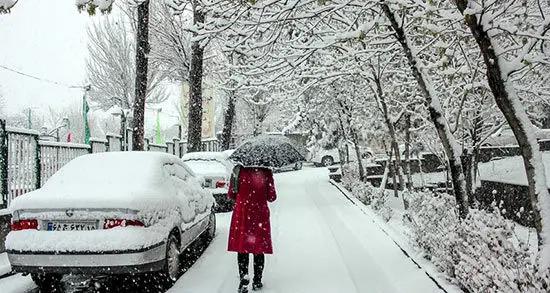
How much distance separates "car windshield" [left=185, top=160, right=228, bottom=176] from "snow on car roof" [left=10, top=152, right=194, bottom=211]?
5552 millimetres

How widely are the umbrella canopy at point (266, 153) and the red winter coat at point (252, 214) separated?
105mm

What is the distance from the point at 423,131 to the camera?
14617 millimetres

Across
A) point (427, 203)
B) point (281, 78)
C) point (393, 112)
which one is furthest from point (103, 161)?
point (393, 112)

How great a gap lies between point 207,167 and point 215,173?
0.41 m

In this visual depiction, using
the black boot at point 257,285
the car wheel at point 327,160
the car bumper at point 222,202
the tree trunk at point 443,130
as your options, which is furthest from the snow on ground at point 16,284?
the car wheel at point 327,160

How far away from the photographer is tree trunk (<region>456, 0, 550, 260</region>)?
15.0 ft

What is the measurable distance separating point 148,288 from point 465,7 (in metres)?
4.70

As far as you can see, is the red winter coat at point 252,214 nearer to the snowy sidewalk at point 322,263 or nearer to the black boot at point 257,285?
the black boot at point 257,285

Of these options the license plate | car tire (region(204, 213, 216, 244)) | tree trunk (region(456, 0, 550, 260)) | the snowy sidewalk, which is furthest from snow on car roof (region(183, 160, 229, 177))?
tree trunk (region(456, 0, 550, 260))

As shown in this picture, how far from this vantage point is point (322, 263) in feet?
23.6

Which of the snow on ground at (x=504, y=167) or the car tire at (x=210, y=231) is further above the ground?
the snow on ground at (x=504, y=167)

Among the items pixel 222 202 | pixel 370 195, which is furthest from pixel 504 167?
pixel 222 202

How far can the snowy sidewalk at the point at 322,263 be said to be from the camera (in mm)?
5992

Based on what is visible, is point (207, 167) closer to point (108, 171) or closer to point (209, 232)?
point (209, 232)
